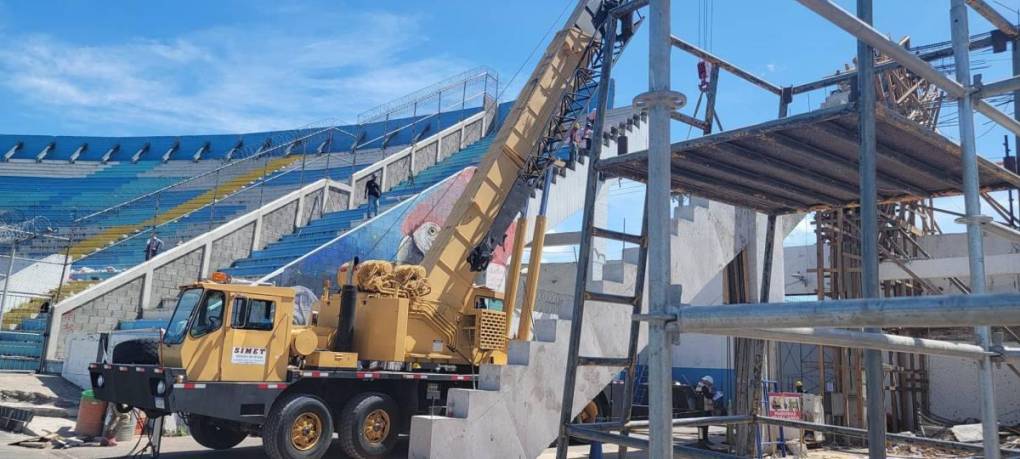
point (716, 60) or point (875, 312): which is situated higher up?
point (716, 60)

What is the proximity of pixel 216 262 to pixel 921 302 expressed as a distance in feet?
72.1

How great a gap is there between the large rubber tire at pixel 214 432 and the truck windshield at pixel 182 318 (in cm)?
147

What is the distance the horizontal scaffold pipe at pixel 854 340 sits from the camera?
12.9 feet

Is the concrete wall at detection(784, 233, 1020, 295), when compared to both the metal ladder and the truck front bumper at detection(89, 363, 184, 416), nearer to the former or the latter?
the metal ladder

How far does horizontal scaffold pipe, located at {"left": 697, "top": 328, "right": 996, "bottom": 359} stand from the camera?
394cm

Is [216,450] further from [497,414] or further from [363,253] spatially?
[363,253]

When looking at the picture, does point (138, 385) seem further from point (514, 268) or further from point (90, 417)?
point (514, 268)

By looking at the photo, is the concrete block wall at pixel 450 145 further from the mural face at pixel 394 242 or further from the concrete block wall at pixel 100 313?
the concrete block wall at pixel 100 313

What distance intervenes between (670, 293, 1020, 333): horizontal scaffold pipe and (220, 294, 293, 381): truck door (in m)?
9.00

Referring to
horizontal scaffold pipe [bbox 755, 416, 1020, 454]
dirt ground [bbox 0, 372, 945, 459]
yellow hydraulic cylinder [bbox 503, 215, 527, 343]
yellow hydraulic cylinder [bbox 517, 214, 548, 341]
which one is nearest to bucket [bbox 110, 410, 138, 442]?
dirt ground [bbox 0, 372, 945, 459]

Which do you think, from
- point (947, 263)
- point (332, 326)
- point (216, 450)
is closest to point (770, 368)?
point (947, 263)

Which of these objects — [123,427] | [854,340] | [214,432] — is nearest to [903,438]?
[854,340]

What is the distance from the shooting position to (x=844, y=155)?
17.1 ft

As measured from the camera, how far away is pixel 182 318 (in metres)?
11.2
